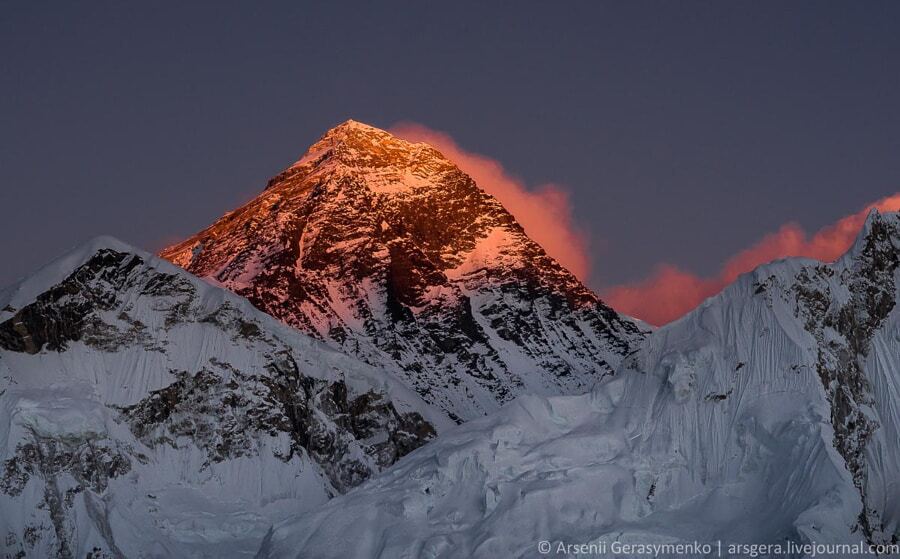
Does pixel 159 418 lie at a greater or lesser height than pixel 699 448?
greater

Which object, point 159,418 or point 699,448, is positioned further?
point 159,418

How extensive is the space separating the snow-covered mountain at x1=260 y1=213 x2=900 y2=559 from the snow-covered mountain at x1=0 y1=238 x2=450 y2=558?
36850 mm

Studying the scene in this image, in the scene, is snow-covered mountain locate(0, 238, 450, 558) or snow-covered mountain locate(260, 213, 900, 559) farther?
snow-covered mountain locate(0, 238, 450, 558)

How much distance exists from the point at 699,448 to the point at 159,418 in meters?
66.1

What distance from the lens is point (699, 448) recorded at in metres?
103

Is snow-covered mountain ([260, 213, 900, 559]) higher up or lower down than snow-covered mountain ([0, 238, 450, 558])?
lower down

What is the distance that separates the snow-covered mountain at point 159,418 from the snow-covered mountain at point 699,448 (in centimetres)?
3685

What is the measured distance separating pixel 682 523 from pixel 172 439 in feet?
219

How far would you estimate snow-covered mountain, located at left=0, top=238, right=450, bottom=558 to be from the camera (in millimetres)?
141625

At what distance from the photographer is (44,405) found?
145m

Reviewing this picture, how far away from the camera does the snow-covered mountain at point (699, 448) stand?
3863 inches

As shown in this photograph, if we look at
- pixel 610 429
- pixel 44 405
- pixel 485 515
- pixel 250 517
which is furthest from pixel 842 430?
pixel 44 405

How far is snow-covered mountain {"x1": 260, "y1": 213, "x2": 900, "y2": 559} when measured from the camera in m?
98.1

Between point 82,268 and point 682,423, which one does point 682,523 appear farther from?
point 82,268
